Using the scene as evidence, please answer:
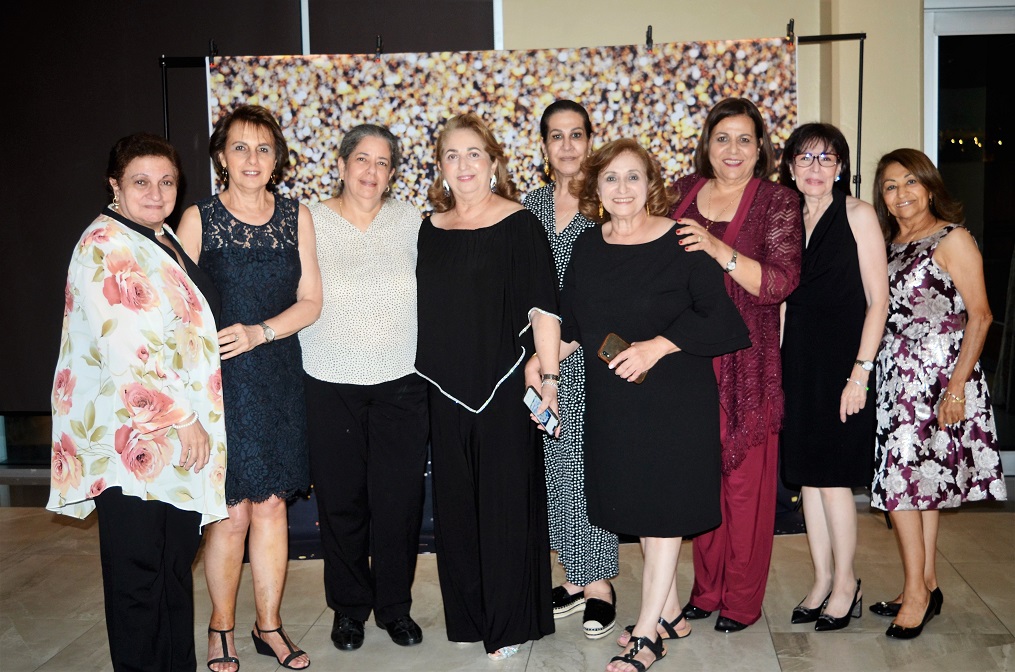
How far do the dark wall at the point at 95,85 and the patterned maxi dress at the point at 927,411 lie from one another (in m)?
2.78

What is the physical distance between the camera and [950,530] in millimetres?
4262

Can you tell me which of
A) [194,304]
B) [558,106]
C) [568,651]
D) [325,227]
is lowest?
[568,651]

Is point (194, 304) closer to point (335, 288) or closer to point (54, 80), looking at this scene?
point (335, 288)

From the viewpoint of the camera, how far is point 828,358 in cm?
308

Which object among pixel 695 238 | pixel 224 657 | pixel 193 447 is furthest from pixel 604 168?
pixel 224 657

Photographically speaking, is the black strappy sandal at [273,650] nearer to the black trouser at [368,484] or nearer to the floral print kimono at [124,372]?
the black trouser at [368,484]

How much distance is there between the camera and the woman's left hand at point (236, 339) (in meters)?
2.69

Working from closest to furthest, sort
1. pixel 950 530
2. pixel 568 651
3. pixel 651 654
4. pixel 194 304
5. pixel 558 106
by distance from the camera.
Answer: pixel 194 304
pixel 651 654
pixel 568 651
pixel 558 106
pixel 950 530

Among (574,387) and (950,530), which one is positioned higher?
(574,387)

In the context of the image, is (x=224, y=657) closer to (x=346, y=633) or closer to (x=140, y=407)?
(x=346, y=633)

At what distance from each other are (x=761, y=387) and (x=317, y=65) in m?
2.65

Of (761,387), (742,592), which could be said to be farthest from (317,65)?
(742,592)

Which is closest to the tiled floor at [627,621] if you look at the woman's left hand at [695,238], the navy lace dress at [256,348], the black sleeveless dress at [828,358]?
the black sleeveless dress at [828,358]

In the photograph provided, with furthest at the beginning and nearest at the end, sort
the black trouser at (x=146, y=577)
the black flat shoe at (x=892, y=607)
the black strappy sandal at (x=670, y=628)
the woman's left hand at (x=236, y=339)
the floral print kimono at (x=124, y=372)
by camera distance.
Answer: the black flat shoe at (x=892, y=607) → the black strappy sandal at (x=670, y=628) → the woman's left hand at (x=236, y=339) → the black trouser at (x=146, y=577) → the floral print kimono at (x=124, y=372)
